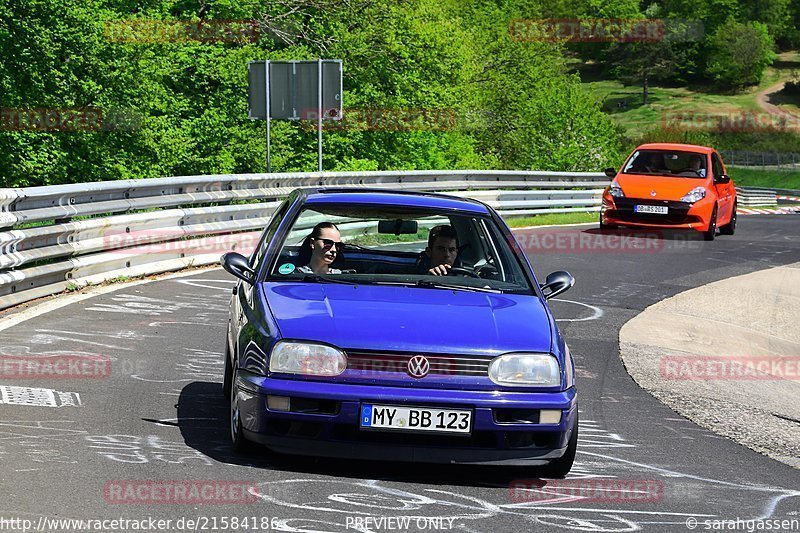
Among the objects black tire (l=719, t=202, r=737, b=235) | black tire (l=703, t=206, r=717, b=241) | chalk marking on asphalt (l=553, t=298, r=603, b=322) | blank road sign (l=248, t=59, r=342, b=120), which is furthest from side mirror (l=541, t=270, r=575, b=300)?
black tire (l=719, t=202, r=737, b=235)

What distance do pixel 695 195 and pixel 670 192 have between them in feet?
1.37

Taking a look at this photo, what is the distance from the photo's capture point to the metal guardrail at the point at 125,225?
10.9 meters

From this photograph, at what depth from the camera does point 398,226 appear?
720 cm

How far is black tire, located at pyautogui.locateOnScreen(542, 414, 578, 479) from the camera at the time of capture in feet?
19.0

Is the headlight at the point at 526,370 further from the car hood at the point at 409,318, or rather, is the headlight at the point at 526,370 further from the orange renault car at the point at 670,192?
the orange renault car at the point at 670,192

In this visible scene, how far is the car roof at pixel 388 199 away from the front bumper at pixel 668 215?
1417 cm

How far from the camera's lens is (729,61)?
162 meters

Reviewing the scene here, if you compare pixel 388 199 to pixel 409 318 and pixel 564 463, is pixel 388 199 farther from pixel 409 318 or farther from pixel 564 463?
pixel 564 463

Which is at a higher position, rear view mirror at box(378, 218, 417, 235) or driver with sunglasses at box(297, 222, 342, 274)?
rear view mirror at box(378, 218, 417, 235)

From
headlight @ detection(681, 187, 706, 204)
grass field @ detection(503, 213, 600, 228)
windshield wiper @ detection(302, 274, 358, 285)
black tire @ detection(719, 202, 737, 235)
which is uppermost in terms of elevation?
windshield wiper @ detection(302, 274, 358, 285)

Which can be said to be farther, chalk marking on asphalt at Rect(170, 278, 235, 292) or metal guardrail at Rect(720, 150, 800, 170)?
metal guardrail at Rect(720, 150, 800, 170)

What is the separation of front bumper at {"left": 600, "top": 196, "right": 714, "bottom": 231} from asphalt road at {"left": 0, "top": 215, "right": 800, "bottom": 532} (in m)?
11.7

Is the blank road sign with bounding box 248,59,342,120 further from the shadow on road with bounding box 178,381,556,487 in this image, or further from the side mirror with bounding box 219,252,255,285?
the shadow on road with bounding box 178,381,556,487

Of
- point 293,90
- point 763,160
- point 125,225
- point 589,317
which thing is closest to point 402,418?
point 589,317
